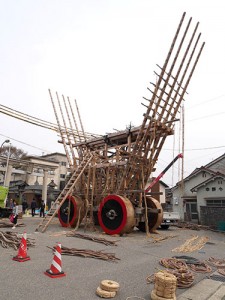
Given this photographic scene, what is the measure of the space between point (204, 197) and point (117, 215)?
15361 millimetres

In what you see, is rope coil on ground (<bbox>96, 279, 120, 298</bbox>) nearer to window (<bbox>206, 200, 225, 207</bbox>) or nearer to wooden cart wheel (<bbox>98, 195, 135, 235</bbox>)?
wooden cart wheel (<bbox>98, 195, 135, 235</bbox>)

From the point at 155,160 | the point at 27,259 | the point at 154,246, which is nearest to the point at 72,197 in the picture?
the point at 155,160

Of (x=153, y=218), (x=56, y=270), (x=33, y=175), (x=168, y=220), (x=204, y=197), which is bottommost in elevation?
(x=56, y=270)

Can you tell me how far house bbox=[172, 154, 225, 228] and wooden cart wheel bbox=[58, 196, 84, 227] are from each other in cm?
861

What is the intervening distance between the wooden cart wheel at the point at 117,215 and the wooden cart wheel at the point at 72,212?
201 centimetres

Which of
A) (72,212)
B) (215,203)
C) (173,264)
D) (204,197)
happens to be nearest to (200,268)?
(173,264)

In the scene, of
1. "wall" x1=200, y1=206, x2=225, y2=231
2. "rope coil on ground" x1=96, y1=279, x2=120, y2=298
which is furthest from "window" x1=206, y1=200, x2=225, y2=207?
"rope coil on ground" x1=96, y1=279, x2=120, y2=298

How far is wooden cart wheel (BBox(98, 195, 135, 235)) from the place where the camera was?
11875 millimetres

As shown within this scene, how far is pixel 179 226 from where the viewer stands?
803 inches

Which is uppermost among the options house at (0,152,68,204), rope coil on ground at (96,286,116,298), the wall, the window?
house at (0,152,68,204)

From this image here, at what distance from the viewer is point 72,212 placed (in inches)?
577

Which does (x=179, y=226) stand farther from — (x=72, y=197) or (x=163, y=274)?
(x=163, y=274)

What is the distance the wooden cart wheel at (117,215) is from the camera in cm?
1188

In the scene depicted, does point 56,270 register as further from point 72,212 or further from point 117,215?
point 72,212
